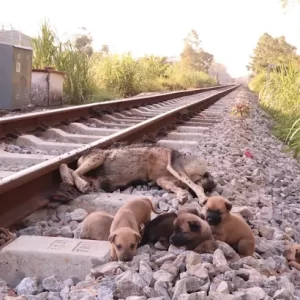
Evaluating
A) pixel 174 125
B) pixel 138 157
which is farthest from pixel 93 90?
pixel 138 157

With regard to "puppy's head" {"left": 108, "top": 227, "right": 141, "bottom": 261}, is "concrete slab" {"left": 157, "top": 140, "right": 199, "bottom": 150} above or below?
below

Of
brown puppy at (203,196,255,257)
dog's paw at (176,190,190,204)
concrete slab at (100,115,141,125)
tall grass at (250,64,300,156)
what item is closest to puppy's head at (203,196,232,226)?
brown puppy at (203,196,255,257)

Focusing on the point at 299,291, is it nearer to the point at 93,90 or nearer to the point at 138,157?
the point at 138,157

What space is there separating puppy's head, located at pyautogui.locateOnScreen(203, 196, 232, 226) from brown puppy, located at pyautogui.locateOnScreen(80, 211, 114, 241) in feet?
1.57

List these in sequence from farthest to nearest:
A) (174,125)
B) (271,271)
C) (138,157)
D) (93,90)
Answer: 1. (93,90)
2. (174,125)
3. (138,157)
4. (271,271)

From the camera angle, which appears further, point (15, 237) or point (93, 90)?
point (93, 90)

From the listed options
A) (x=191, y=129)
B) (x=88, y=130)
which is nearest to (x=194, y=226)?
(x=88, y=130)

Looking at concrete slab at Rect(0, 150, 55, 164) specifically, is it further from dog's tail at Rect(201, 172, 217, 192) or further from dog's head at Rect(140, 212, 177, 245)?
dog's head at Rect(140, 212, 177, 245)

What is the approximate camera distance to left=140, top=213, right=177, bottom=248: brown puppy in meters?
2.79

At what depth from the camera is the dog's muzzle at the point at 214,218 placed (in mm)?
2850

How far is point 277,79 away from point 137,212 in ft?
38.5

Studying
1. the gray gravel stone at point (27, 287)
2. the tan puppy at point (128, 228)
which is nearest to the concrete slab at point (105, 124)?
the tan puppy at point (128, 228)

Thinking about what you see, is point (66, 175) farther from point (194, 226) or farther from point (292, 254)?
point (292, 254)

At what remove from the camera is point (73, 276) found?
246 cm
